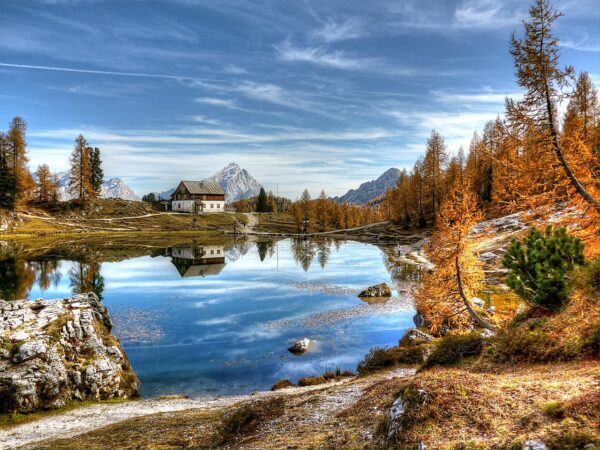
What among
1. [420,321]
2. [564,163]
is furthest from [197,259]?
[564,163]

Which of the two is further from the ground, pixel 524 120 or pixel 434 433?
pixel 524 120

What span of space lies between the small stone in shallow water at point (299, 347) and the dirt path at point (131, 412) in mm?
8420

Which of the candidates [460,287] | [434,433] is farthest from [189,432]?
[460,287]

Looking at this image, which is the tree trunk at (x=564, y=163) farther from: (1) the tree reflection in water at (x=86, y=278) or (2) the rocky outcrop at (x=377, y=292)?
(1) the tree reflection in water at (x=86, y=278)

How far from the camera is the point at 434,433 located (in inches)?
309

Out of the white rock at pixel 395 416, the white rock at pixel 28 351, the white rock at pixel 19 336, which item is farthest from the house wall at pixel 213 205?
the white rock at pixel 395 416

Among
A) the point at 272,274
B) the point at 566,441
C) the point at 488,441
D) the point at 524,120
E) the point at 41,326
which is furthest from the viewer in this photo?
the point at 272,274

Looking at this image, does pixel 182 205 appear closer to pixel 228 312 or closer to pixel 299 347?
pixel 228 312

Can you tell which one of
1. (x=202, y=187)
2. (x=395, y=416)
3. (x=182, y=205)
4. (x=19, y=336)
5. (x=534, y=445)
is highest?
(x=202, y=187)

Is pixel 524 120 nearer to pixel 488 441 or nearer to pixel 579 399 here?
pixel 579 399

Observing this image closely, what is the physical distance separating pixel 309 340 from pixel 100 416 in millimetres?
17053

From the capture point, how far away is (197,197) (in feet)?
554

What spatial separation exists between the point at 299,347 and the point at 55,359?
54.6ft

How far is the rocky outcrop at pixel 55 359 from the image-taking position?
2022 cm
